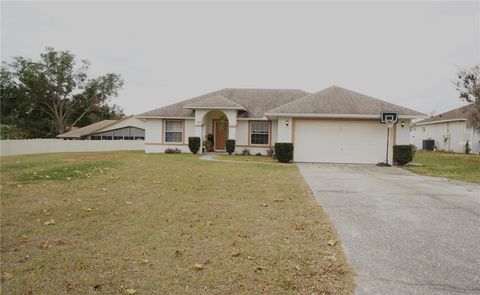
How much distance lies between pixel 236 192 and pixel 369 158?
11.8 metres

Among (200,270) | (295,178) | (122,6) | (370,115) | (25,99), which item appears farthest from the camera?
(25,99)

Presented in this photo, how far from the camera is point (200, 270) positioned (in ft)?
11.7

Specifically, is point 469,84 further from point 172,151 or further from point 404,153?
point 172,151

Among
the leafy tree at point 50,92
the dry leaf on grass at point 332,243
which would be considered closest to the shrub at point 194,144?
the dry leaf on grass at point 332,243

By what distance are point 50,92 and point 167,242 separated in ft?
165

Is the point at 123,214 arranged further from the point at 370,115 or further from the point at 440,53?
the point at 440,53

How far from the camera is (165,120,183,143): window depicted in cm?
2286

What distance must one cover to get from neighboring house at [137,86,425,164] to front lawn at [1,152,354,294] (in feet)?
31.5

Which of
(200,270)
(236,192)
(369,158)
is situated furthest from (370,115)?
(200,270)

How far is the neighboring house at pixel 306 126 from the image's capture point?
1712 centimetres

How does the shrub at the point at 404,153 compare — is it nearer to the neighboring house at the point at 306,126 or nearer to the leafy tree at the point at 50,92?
the neighboring house at the point at 306,126

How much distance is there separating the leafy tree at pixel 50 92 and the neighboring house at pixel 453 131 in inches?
1781

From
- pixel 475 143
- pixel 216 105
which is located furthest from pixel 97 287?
pixel 475 143

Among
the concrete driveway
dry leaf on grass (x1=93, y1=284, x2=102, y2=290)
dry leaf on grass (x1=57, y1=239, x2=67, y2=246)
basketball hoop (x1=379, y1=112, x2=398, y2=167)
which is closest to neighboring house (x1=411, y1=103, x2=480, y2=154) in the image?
basketball hoop (x1=379, y1=112, x2=398, y2=167)
